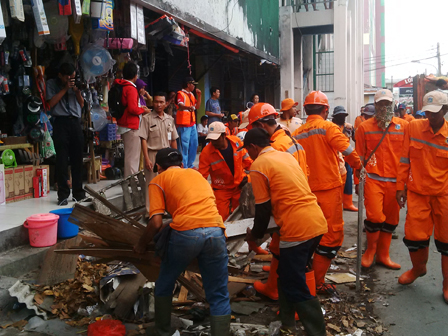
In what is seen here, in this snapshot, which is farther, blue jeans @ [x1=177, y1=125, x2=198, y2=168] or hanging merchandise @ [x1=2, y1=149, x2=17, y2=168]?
blue jeans @ [x1=177, y1=125, x2=198, y2=168]

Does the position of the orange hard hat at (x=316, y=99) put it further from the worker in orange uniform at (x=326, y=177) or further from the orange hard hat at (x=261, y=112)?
the orange hard hat at (x=261, y=112)

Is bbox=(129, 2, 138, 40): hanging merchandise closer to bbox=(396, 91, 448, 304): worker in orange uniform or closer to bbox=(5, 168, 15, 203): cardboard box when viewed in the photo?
bbox=(5, 168, 15, 203): cardboard box

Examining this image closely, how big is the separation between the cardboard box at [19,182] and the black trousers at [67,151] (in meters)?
0.58

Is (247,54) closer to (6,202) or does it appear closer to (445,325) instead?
(6,202)

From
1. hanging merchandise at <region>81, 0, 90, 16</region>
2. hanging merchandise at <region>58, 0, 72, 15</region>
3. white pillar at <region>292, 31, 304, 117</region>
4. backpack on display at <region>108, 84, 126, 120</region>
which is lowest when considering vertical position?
backpack on display at <region>108, 84, 126, 120</region>

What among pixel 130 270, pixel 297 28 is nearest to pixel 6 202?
pixel 130 270

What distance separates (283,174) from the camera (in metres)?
3.73

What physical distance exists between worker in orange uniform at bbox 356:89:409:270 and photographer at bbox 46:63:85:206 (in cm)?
431

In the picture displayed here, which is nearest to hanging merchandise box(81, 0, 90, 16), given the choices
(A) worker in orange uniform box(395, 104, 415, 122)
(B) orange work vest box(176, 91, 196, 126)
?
(B) orange work vest box(176, 91, 196, 126)

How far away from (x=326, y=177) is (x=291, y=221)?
1.35m

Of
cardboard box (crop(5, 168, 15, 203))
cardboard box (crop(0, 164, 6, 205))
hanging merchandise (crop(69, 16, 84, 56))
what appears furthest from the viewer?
hanging merchandise (crop(69, 16, 84, 56))

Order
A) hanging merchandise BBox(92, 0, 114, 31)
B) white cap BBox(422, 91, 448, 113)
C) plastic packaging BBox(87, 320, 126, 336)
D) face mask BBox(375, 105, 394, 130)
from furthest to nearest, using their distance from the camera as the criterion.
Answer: hanging merchandise BBox(92, 0, 114, 31), face mask BBox(375, 105, 394, 130), white cap BBox(422, 91, 448, 113), plastic packaging BBox(87, 320, 126, 336)

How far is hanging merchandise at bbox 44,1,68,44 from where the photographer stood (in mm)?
7012

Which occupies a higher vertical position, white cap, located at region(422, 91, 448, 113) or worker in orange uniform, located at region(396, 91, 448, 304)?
white cap, located at region(422, 91, 448, 113)
